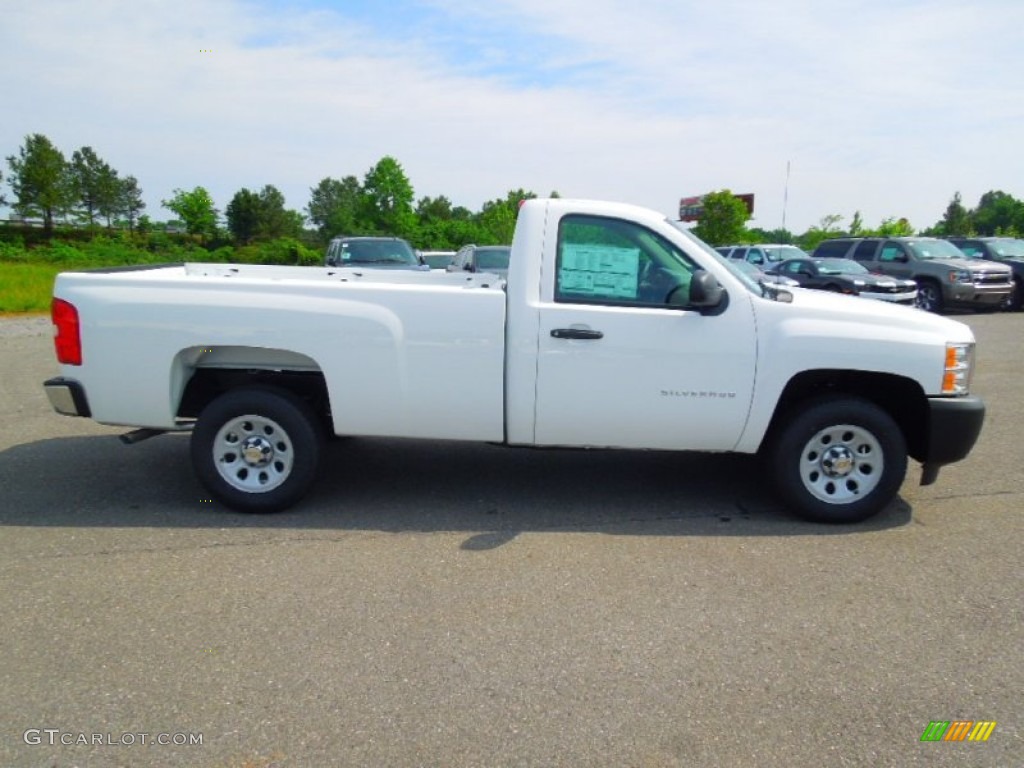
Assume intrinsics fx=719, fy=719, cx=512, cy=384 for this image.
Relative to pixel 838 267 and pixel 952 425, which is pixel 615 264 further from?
pixel 838 267

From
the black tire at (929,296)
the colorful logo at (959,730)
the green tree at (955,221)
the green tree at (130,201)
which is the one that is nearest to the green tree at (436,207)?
the green tree at (130,201)

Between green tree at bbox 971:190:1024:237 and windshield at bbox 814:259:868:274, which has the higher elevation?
green tree at bbox 971:190:1024:237

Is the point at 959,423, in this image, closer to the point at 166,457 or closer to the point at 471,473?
the point at 471,473

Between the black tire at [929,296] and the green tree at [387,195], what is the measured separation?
44.7 meters

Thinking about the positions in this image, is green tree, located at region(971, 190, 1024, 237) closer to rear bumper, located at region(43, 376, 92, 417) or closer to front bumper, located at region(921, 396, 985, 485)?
front bumper, located at region(921, 396, 985, 485)

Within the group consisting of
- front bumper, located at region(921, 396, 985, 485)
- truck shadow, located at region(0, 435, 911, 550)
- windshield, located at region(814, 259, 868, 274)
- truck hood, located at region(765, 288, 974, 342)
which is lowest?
truck shadow, located at region(0, 435, 911, 550)

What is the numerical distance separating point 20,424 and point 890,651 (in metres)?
7.34

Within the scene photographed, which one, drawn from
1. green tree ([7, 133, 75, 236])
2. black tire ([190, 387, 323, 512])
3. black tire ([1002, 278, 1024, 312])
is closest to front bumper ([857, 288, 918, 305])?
black tire ([1002, 278, 1024, 312])

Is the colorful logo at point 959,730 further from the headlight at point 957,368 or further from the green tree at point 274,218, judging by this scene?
the green tree at point 274,218

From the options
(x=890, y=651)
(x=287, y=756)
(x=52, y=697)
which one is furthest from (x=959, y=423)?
(x=52, y=697)

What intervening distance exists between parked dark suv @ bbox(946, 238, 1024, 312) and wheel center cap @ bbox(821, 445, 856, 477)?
17.2 m

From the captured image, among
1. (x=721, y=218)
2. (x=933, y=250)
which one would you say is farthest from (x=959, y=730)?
(x=721, y=218)

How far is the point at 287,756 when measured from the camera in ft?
8.20

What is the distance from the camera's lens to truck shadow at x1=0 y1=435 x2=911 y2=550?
453cm
